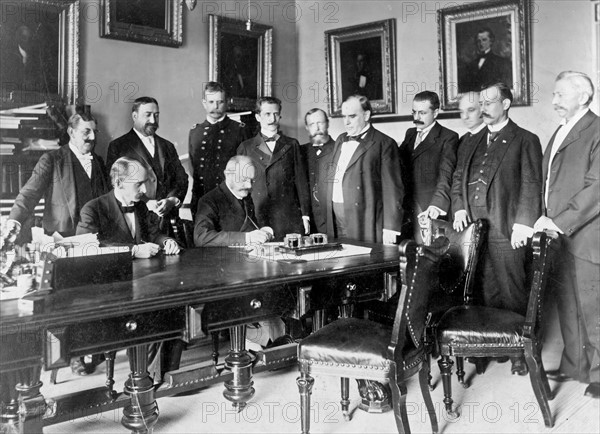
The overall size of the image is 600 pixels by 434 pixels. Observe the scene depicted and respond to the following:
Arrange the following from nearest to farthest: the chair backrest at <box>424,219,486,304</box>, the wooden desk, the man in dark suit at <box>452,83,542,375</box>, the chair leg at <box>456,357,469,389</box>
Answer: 1. the wooden desk
2. the chair backrest at <box>424,219,486,304</box>
3. the chair leg at <box>456,357,469,389</box>
4. the man in dark suit at <box>452,83,542,375</box>

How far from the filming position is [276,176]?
502 cm

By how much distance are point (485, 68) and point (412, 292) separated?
3.29 metres

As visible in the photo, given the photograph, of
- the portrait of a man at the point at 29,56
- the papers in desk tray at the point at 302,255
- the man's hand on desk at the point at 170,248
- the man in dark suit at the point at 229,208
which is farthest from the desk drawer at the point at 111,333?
the portrait of a man at the point at 29,56

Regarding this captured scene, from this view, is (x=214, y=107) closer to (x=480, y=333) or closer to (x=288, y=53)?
(x=288, y=53)

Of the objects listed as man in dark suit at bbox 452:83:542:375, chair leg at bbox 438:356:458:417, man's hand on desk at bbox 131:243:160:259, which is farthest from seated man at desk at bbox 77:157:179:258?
man in dark suit at bbox 452:83:542:375

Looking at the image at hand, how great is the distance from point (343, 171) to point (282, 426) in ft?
7.26

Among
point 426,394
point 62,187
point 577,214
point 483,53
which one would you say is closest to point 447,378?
point 426,394

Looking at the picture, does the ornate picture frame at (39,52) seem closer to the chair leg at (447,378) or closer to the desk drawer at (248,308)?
the desk drawer at (248,308)

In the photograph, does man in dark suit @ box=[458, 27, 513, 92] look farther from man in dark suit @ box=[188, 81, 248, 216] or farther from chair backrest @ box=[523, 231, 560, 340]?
chair backrest @ box=[523, 231, 560, 340]

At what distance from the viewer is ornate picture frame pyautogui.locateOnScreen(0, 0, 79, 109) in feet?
14.7

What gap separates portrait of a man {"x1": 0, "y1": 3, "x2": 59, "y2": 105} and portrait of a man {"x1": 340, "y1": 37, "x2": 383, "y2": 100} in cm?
296

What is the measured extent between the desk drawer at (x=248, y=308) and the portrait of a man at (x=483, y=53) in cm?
327

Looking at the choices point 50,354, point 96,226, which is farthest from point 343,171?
point 50,354

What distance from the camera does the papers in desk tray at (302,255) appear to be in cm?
327
